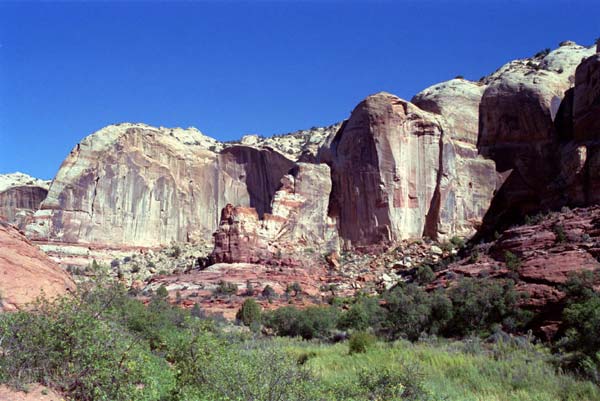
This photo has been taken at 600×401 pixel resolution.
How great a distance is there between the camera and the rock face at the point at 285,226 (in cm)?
4781

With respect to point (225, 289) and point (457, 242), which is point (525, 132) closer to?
point (457, 242)

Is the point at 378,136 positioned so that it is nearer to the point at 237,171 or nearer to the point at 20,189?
the point at 237,171

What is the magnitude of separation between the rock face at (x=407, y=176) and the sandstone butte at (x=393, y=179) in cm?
10

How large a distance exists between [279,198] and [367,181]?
8.36m

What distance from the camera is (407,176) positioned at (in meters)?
51.3

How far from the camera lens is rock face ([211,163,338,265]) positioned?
157 ft

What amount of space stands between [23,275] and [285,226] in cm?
3705

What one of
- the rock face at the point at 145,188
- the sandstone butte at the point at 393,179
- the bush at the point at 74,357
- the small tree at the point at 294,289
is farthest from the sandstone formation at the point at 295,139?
the bush at the point at 74,357

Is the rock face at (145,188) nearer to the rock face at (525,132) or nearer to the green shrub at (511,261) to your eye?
the rock face at (525,132)

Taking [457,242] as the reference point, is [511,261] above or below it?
below

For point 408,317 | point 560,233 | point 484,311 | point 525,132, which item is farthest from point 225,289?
point 525,132

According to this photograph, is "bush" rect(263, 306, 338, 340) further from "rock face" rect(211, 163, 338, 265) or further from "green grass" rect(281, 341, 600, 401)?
"rock face" rect(211, 163, 338, 265)

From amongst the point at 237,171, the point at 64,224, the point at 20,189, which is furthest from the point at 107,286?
the point at 20,189

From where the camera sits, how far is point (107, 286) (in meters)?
11.5
